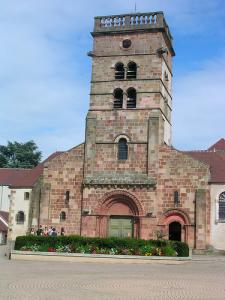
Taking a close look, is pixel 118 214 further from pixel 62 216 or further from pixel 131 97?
pixel 131 97

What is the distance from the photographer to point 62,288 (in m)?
16.2

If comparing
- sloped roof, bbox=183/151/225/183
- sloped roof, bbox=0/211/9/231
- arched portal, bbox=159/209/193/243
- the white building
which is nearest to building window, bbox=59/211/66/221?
arched portal, bbox=159/209/193/243

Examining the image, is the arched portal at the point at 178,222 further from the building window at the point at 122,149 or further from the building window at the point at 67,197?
the building window at the point at 67,197

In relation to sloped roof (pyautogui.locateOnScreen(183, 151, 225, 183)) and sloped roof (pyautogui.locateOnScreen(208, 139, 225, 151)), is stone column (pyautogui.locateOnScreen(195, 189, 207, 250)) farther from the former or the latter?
sloped roof (pyautogui.locateOnScreen(208, 139, 225, 151))

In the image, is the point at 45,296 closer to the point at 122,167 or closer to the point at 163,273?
the point at 163,273

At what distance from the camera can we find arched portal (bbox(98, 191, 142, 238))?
129 ft

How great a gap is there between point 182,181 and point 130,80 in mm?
9457

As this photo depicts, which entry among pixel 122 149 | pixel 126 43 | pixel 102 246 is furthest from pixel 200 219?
pixel 126 43

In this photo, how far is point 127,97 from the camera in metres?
41.8

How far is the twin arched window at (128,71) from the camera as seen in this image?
138 feet

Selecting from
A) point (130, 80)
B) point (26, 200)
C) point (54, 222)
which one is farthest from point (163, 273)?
point (26, 200)

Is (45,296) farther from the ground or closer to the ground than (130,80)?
closer to the ground

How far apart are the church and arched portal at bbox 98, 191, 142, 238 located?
0.08 metres

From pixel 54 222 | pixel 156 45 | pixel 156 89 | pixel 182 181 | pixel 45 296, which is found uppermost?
pixel 156 45
